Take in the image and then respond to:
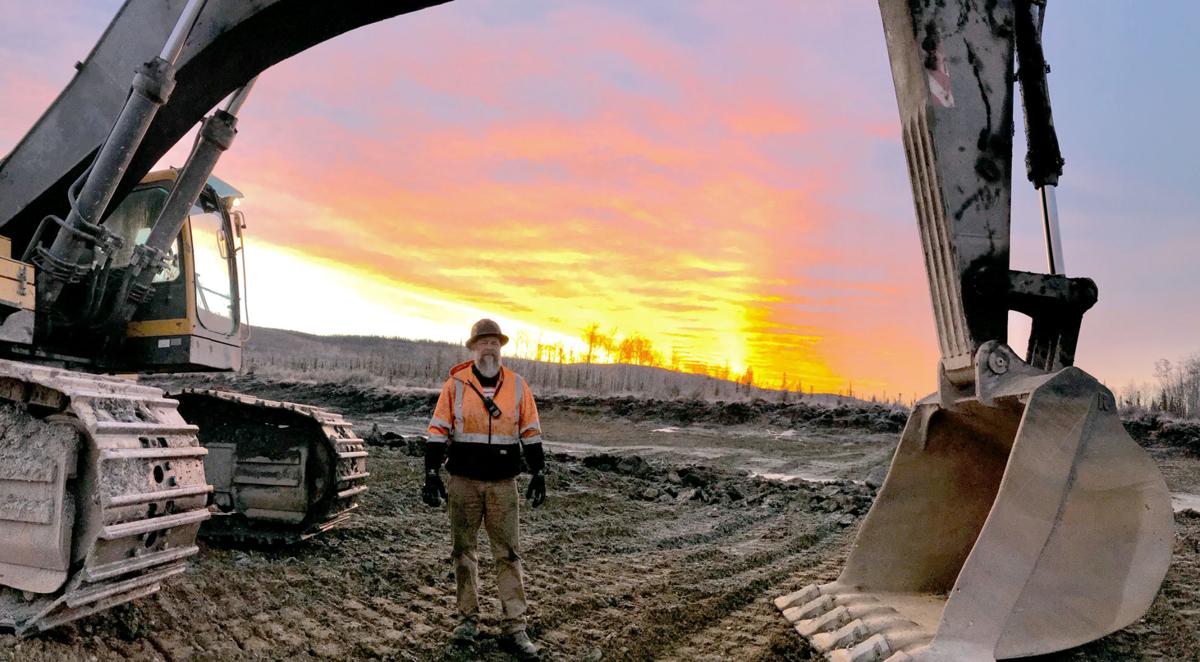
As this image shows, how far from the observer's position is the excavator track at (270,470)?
620 cm

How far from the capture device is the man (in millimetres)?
4684

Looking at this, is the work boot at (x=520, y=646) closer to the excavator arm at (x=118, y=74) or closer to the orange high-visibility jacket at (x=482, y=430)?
the orange high-visibility jacket at (x=482, y=430)

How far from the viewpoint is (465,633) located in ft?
14.7

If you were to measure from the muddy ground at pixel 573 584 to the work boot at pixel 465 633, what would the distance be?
78mm

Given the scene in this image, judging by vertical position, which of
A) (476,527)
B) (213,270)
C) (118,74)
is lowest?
(476,527)

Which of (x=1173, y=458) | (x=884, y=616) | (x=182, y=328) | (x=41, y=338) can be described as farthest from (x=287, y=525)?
(x=1173, y=458)

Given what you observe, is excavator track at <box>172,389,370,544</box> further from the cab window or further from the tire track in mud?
the cab window

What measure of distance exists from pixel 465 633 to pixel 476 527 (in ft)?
1.85

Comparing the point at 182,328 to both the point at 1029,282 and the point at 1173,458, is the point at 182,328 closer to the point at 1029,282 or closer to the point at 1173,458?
the point at 1029,282

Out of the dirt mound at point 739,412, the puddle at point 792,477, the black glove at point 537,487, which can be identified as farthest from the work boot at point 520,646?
the dirt mound at point 739,412

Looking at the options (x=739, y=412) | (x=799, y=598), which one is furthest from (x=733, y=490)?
(x=739, y=412)

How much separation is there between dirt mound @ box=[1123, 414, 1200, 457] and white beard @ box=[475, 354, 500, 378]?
1469cm

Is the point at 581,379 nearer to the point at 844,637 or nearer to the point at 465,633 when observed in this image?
the point at 465,633

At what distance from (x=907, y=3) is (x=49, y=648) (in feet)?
14.9
